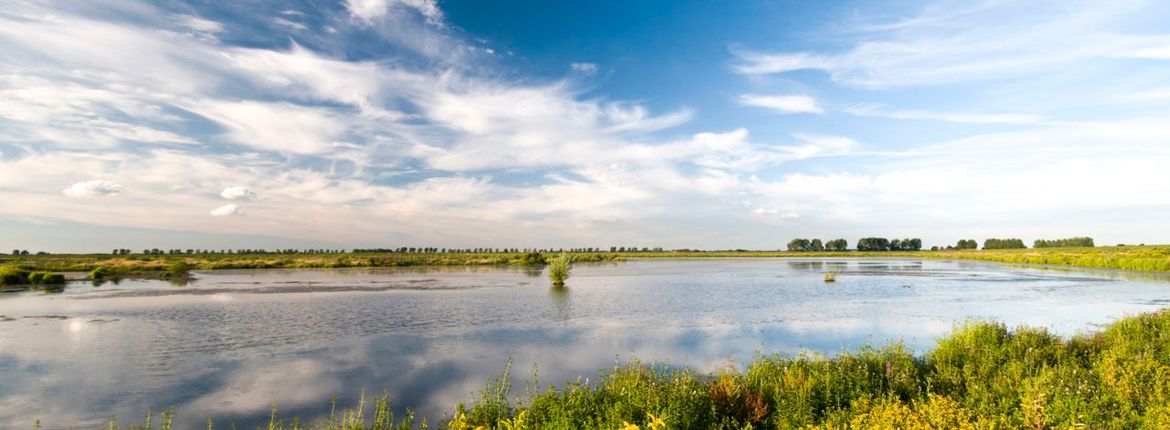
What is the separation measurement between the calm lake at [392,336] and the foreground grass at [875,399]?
193 centimetres

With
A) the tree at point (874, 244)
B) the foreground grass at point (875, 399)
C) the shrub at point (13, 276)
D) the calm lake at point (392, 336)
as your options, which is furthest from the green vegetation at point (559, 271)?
the tree at point (874, 244)

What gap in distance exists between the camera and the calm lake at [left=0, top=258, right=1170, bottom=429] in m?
10.3

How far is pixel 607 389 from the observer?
27.9ft

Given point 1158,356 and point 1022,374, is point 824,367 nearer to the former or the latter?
A: point 1022,374

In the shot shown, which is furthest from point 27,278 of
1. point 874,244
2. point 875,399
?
point 874,244

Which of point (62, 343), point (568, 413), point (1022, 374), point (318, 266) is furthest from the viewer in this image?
point (318, 266)

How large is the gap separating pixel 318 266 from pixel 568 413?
69.6 metres

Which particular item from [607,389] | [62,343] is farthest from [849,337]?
[62,343]

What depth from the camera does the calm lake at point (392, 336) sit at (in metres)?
10.3

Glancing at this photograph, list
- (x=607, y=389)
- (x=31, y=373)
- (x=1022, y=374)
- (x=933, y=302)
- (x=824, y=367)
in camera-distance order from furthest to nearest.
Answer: (x=933, y=302) < (x=31, y=373) < (x=824, y=367) < (x=1022, y=374) < (x=607, y=389)

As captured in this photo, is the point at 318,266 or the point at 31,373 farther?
the point at 318,266

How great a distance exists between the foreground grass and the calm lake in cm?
193

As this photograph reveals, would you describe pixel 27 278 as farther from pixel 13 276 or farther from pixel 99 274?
pixel 99 274

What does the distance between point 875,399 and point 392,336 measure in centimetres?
1361
